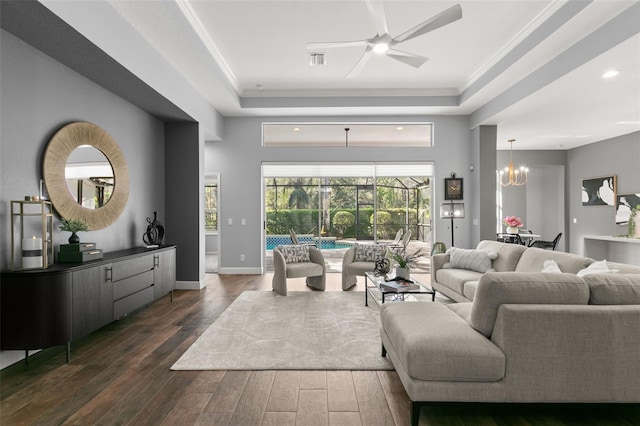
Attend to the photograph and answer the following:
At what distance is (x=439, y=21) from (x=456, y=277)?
9.21ft

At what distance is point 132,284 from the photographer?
12.8 feet

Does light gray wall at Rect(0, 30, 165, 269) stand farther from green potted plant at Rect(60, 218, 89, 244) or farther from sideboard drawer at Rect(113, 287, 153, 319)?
sideboard drawer at Rect(113, 287, 153, 319)

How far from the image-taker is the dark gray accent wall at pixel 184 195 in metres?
5.78

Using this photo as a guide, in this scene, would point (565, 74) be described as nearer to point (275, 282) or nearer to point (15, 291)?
point (275, 282)

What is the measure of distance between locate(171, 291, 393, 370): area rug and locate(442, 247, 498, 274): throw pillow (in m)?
1.32

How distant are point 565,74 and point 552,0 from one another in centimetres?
97

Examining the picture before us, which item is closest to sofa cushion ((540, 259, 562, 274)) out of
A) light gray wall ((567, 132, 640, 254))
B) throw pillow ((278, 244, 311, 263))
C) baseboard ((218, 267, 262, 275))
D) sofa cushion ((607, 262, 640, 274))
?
sofa cushion ((607, 262, 640, 274))

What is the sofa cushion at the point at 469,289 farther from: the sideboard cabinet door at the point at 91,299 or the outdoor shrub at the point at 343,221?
the sideboard cabinet door at the point at 91,299

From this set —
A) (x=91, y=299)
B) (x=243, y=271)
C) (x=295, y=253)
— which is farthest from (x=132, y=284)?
(x=243, y=271)

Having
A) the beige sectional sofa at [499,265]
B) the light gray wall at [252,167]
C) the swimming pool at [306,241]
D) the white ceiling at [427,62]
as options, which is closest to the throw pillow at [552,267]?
the beige sectional sofa at [499,265]

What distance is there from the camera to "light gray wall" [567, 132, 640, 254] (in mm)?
7605

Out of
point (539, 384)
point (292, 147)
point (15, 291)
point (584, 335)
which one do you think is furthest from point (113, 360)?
point (292, 147)

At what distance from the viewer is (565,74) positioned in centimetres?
425

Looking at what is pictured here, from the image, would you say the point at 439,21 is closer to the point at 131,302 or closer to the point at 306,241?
the point at 131,302
